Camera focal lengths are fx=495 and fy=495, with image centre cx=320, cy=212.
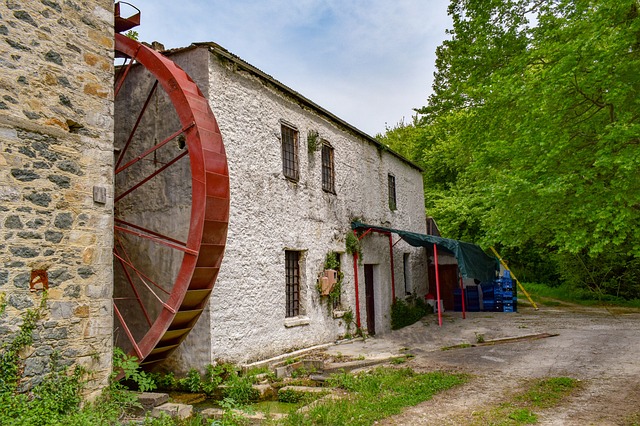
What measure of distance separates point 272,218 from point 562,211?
573cm

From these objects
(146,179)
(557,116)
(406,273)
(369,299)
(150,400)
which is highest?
(557,116)

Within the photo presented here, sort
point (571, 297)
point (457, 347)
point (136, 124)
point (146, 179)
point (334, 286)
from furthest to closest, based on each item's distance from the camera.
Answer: point (571, 297)
point (334, 286)
point (457, 347)
point (136, 124)
point (146, 179)

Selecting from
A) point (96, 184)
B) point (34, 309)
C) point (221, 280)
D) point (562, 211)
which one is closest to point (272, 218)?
point (221, 280)

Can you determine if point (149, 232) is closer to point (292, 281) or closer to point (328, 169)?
point (292, 281)

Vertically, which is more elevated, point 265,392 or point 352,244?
point 352,244

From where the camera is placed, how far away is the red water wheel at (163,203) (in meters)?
6.81

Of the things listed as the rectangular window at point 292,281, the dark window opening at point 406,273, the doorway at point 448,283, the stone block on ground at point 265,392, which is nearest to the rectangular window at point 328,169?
the rectangular window at point 292,281

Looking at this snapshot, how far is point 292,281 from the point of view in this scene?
9.88 m

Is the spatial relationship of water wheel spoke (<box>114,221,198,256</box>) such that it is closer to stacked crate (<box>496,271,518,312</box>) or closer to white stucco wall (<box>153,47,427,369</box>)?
white stucco wall (<box>153,47,427,369</box>)

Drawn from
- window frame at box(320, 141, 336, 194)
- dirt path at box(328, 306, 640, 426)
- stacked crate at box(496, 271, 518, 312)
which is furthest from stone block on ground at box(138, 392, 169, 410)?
stacked crate at box(496, 271, 518, 312)

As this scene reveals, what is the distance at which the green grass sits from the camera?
1797 centimetres

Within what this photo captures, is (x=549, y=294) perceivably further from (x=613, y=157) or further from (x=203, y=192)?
(x=203, y=192)

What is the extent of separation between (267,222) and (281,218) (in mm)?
495

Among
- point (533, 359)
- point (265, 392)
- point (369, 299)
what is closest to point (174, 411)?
point (265, 392)
